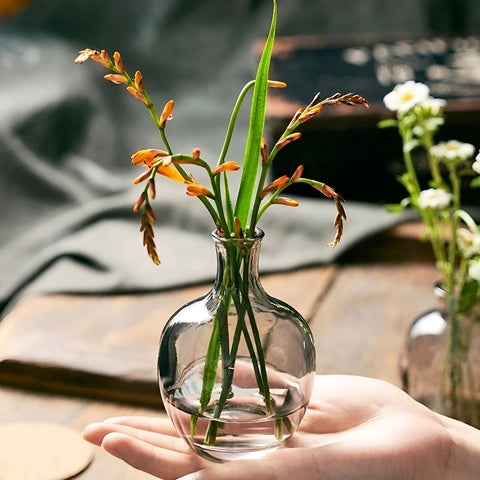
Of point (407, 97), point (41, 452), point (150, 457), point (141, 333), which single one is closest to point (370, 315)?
point (141, 333)

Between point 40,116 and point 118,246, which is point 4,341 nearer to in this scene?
point 118,246

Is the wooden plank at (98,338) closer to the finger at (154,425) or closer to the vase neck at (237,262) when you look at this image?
the finger at (154,425)

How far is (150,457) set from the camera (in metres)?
0.80

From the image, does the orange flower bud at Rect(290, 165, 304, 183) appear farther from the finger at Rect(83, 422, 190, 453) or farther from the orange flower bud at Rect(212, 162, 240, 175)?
the finger at Rect(83, 422, 190, 453)

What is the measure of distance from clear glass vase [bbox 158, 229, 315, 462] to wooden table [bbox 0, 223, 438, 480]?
202mm

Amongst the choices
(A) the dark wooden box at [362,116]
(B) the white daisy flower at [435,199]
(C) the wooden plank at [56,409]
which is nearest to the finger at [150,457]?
(C) the wooden plank at [56,409]

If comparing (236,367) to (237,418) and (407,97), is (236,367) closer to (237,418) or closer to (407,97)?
(237,418)

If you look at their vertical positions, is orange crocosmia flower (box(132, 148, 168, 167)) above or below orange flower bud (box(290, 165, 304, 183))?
above

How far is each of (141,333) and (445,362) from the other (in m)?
0.41

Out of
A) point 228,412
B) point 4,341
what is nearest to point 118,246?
point 4,341

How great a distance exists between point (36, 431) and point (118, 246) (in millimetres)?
599

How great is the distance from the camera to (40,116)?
2.04 metres

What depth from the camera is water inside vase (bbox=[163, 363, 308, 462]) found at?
0.80 metres

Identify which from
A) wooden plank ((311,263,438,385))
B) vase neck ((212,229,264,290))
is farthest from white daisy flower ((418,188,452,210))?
vase neck ((212,229,264,290))
